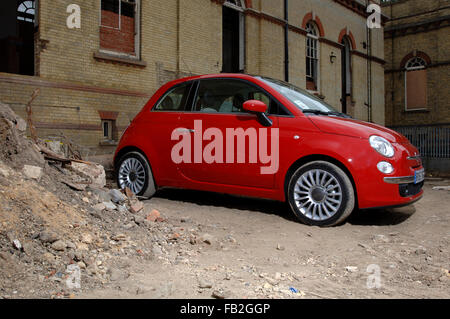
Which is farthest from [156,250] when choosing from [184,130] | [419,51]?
[419,51]

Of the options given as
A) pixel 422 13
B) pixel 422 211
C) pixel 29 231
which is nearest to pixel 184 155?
pixel 29 231

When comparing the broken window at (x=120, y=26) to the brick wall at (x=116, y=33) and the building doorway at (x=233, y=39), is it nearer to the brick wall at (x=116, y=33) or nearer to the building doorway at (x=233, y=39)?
the brick wall at (x=116, y=33)

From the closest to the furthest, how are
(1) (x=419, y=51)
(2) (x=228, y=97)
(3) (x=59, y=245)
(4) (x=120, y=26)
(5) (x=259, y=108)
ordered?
→ (3) (x=59, y=245)
(5) (x=259, y=108)
(2) (x=228, y=97)
(4) (x=120, y=26)
(1) (x=419, y=51)

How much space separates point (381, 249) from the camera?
3.93 meters

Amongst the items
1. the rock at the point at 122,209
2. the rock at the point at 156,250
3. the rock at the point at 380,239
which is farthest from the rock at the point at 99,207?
the rock at the point at 380,239

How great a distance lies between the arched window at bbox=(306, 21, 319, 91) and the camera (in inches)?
698

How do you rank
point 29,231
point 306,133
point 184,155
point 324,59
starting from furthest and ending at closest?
point 324,59 < point 184,155 < point 306,133 < point 29,231

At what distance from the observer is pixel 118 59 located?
980 cm

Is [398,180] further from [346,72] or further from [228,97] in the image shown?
[346,72]

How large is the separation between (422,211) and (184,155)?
10.8 ft

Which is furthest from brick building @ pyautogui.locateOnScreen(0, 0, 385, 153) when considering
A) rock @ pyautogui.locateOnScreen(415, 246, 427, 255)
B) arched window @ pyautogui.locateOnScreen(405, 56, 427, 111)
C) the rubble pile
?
arched window @ pyautogui.locateOnScreen(405, 56, 427, 111)

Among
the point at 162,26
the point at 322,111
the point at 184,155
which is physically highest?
the point at 162,26

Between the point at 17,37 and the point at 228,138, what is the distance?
9.09 m

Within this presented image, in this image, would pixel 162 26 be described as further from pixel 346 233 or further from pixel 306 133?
pixel 346 233
